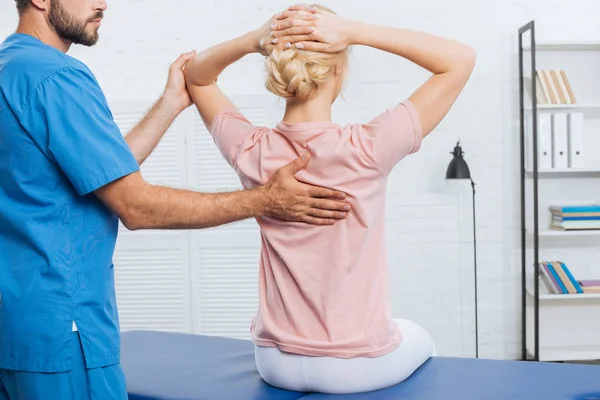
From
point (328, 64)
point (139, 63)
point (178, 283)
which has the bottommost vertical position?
point (178, 283)

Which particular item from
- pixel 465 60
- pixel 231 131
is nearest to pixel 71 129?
pixel 231 131

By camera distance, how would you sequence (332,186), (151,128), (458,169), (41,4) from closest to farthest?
(41,4)
(332,186)
(151,128)
(458,169)

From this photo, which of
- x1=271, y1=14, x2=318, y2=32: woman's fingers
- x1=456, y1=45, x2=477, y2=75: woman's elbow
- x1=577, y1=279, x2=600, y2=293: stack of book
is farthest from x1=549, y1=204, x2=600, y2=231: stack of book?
x1=271, y1=14, x2=318, y2=32: woman's fingers

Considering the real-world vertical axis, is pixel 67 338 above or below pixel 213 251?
above

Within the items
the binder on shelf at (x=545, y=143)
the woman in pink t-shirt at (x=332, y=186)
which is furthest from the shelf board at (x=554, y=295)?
the woman in pink t-shirt at (x=332, y=186)

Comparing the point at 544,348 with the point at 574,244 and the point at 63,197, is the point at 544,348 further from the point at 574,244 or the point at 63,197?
the point at 63,197

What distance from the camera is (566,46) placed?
3.88 metres

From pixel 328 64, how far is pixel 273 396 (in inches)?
29.6

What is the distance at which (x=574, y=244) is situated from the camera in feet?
13.3

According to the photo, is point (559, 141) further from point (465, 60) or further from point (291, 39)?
point (291, 39)

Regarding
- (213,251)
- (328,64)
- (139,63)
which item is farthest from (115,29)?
(328,64)

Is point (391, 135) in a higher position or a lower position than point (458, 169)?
higher

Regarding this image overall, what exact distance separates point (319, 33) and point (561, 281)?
280 cm

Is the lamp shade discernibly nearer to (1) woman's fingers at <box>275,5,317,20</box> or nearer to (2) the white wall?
(2) the white wall
